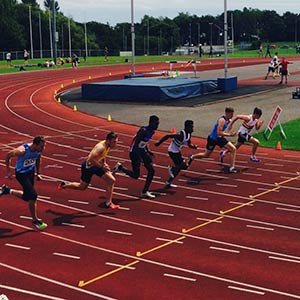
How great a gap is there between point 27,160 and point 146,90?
77.7 feet

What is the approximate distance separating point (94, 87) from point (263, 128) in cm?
1578

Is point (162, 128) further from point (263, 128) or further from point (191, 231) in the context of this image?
point (191, 231)

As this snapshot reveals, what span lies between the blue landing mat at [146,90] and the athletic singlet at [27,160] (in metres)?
22.9

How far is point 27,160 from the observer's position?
1147 cm

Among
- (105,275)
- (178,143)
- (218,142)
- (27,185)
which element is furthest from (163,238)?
(218,142)

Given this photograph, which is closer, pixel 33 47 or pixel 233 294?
pixel 233 294

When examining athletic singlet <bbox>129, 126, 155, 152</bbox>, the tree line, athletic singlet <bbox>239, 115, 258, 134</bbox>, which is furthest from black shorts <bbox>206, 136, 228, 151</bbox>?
the tree line

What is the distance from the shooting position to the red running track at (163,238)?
8875mm

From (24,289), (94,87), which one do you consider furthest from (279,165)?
(94,87)

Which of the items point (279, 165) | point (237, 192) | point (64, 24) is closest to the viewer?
point (237, 192)

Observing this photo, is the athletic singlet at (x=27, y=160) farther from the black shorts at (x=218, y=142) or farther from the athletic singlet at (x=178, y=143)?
the black shorts at (x=218, y=142)

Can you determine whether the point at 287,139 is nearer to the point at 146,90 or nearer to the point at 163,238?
the point at 163,238

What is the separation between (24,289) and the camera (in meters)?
8.84

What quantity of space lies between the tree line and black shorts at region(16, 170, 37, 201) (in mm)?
89888
